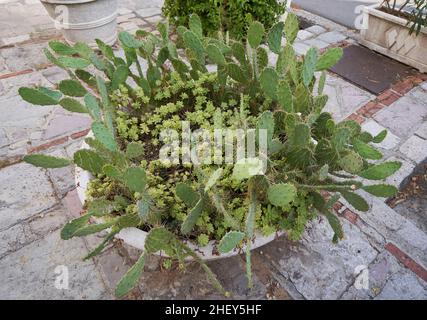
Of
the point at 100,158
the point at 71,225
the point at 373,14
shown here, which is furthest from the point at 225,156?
the point at 373,14

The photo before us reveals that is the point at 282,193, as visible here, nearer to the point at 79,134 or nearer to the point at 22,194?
the point at 22,194

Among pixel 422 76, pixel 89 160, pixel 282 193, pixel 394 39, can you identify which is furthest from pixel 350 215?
pixel 394 39

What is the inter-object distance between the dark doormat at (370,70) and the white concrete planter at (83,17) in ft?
6.34

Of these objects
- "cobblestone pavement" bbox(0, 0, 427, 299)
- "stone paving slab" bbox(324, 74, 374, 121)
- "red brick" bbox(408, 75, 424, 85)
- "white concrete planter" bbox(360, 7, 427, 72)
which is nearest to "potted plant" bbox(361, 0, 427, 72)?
"white concrete planter" bbox(360, 7, 427, 72)

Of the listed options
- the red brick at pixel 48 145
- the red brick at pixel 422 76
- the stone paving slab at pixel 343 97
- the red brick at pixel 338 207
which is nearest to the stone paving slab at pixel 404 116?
the stone paving slab at pixel 343 97

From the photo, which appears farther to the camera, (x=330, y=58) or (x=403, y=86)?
(x=403, y=86)

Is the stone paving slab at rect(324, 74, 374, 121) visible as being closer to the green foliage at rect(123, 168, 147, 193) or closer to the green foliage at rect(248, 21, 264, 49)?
the green foliage at rect(248, 21, 264, 49)

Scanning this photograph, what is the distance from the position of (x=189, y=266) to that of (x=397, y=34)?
2679 millimetres

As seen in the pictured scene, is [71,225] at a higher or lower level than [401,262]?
higher

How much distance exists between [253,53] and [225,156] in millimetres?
459

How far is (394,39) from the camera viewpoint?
3.05 m

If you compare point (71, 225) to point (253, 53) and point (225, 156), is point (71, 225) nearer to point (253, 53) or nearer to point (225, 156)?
point (225, 156)
